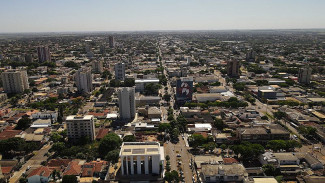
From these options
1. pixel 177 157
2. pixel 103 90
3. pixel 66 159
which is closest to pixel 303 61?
pixel 103 90

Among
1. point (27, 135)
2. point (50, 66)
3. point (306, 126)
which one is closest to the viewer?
point (27, 135)

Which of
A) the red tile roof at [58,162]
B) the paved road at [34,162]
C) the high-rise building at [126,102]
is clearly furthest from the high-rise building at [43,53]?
the red tile roof at [58,162]

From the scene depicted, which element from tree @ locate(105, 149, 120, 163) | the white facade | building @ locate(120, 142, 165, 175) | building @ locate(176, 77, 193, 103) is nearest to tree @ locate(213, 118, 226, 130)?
building @ locate(176, 77, 193, 103)

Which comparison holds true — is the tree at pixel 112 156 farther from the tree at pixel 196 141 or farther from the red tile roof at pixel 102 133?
the tree at pixel 196 141

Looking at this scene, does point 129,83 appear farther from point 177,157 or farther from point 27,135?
point 177,157

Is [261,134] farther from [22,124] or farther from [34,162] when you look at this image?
[22,124]

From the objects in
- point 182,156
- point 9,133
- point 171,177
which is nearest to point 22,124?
point 9,133

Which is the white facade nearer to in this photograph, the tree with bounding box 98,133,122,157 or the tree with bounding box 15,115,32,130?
the tree with bounding box 15,115,32,130
